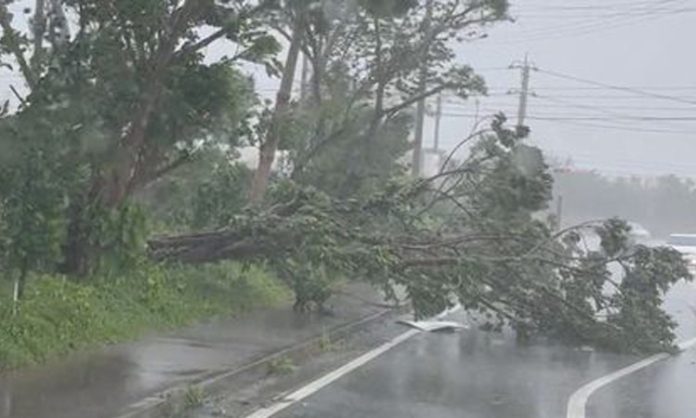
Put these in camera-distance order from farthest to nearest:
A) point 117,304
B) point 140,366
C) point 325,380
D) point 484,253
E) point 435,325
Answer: point 435,325 < point 484,253 < point 117,304 < point 325,380 < point 140,366

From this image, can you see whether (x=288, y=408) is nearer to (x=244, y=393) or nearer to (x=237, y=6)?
(x=244, y=393)

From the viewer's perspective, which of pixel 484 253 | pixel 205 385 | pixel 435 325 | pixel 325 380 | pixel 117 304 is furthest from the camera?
pixel 435 325

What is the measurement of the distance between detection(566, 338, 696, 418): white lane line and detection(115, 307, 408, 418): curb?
3.09 m

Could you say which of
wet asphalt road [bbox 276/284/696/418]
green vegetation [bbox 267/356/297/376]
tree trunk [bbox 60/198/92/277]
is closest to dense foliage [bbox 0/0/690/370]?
tree trunk [bbox 60/198/92/277]

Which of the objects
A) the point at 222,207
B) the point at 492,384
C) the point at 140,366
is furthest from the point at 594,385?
the point at 222,207

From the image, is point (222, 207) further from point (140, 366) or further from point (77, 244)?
point (140, 366)

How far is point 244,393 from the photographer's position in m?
10.5

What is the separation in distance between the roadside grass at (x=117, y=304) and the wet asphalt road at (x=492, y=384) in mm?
2532

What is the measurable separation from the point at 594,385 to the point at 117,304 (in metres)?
5.50

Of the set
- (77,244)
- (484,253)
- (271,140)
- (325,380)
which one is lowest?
(325,380)

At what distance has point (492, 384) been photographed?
39.8ft

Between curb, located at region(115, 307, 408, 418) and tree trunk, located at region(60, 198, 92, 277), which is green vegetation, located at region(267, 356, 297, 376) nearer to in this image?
curb, located at region(115, 307, 408, 418)

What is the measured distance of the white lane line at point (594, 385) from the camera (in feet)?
35.4

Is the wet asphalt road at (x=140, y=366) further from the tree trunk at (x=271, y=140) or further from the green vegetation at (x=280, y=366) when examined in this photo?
the tree trunk at (x=271, y=140)
